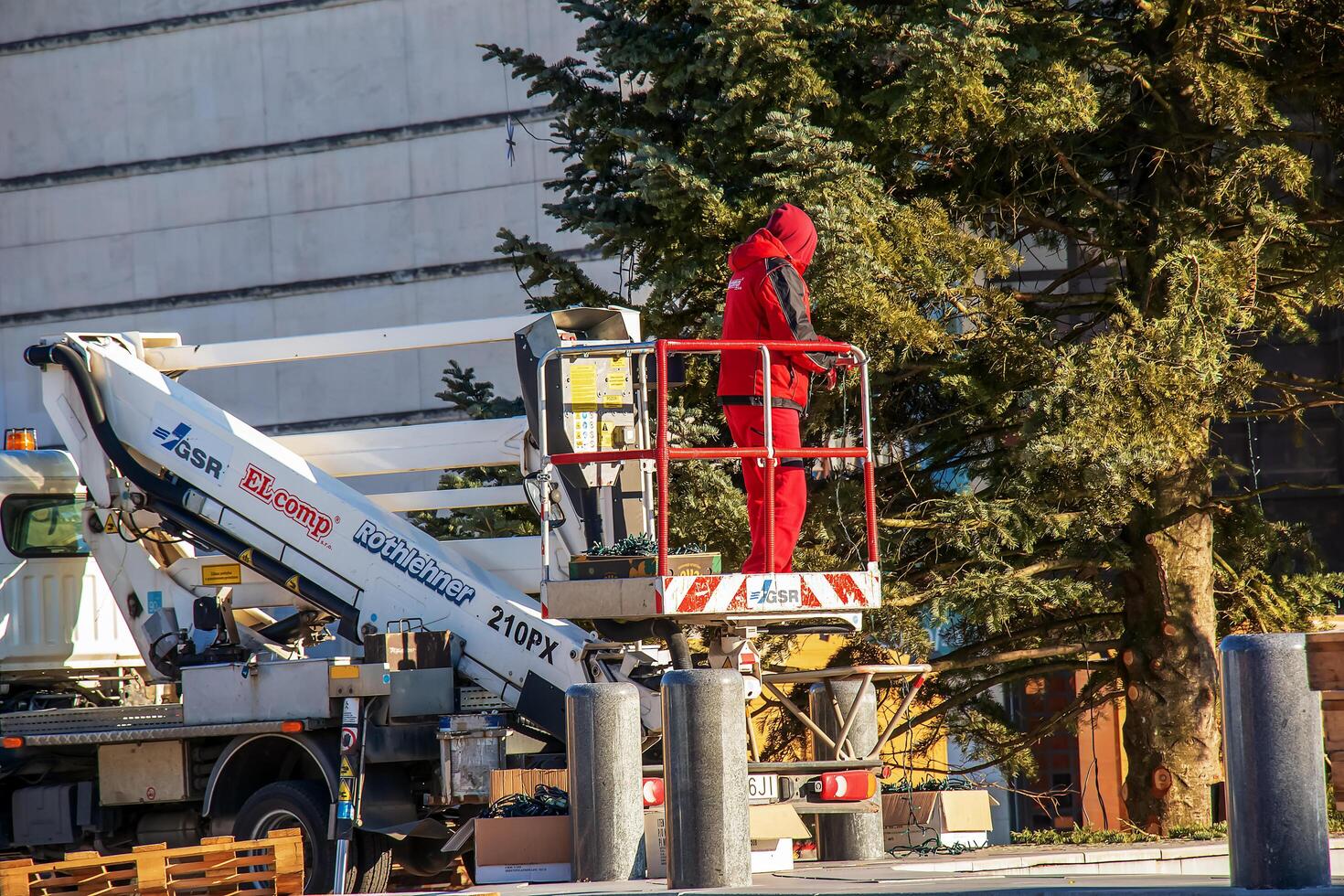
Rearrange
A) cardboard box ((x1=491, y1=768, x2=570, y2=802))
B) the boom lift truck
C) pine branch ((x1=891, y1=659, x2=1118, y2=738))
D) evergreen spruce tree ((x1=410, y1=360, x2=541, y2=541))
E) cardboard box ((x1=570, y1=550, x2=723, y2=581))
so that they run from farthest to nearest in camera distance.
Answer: evergreen spruce tree ((x1=410, y1=360, x2=541, y2=541))
pine branch ((x1=891, y1=659, x2=1118, y2=738))
the boom lift truck
cardboard box ((x1=491, y1=768, x2=570, y2=802))
cardboard box ((x1=570, y1=550, x2=723, y2=581))

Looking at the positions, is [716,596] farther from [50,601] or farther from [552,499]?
[50,601]

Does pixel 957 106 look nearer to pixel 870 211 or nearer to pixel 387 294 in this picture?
pixel 870 211

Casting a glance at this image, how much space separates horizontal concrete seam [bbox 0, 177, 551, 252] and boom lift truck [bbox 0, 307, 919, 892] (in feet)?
50.6

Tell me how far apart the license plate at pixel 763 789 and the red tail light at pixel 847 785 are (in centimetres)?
27

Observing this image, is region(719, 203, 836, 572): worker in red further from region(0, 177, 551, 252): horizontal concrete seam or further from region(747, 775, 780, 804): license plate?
region(0, 177, 551, 252): horizontal concrete seam

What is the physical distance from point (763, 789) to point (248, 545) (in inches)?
169

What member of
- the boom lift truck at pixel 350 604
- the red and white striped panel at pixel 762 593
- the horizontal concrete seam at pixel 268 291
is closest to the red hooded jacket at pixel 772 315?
the boom lift truck at pixel 350 604

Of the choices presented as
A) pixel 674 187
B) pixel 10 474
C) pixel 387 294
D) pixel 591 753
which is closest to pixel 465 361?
pixel 387 294

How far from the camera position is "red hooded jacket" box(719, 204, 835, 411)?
30.2 feet

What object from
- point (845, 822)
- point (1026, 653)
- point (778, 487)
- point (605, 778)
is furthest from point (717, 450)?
point (1026, 653)

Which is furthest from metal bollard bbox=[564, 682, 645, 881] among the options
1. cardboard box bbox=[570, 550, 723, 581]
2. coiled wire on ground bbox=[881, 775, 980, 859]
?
coiled wire on ground bbox=[881, 775, 980, 859]

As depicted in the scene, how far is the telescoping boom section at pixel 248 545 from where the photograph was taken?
10672 millimetres

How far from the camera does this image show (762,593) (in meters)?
8.75

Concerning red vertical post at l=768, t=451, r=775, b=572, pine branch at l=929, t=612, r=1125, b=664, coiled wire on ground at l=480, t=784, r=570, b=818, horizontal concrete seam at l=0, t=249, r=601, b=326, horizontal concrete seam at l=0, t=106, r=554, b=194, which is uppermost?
horizontal concrete seam at l=0, t=106, r=554, b=194
